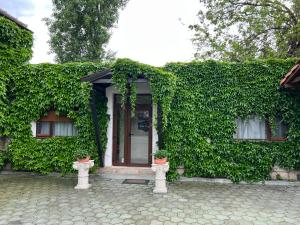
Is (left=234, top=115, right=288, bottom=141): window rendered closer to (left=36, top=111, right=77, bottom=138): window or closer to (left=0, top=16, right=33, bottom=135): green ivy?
(left=36, top=111, right=77, bottom=138): window

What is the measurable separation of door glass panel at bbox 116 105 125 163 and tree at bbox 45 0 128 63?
1004 centimetres

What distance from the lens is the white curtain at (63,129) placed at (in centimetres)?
829


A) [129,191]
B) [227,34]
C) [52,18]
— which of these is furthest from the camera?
[52,18]

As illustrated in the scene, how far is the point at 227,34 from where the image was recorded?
15430 mm

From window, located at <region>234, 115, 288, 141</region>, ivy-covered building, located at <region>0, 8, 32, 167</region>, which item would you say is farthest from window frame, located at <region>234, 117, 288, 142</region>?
ivy-covered building, located at <region>0, 8, 32, 167</region>

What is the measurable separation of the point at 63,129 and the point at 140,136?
2648 mm

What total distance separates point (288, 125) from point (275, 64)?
1.83 meters

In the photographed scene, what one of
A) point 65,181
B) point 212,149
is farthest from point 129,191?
point 212,149

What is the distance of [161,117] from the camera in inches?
274

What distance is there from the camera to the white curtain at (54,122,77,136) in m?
8.29

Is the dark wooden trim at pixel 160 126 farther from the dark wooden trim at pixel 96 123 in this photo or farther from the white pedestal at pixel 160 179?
the dark wooden trim at pixel 96 123

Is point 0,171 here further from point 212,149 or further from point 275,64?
point 275,64

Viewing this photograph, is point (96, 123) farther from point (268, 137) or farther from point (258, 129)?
point (268, 137)

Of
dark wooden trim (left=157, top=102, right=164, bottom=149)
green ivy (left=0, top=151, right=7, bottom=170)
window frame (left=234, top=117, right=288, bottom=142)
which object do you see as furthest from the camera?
green ivy (left=0, top=151, right=7, bottom=170)
